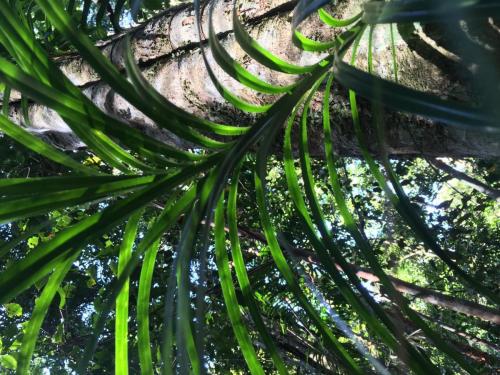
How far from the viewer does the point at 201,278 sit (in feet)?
1.44

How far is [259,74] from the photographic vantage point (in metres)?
0.93

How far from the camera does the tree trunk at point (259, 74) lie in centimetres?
78

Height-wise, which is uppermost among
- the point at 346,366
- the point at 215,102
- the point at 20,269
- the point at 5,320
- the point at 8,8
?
the point at 5,320

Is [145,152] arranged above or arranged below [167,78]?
below

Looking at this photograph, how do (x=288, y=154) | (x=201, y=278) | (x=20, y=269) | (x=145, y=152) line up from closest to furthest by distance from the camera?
1. (x=201, y=278)
2. (x=20, y=269)
3. (x=145, y=152)
4. (x=288, y=154)

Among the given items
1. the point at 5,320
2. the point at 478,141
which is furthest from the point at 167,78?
the point at 5,320

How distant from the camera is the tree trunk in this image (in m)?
0.78

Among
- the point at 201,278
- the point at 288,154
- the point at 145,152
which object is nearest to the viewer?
the point at 201,278

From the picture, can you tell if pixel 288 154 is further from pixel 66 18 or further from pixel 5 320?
pixel 5 320

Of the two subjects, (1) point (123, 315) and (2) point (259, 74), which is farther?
(2) point (259, 74)

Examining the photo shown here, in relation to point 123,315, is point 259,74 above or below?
above

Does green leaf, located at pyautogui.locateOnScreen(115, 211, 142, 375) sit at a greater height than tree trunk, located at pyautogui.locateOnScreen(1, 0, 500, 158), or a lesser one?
lesser

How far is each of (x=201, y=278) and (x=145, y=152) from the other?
0.31m

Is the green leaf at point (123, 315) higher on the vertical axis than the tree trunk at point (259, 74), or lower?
lower
